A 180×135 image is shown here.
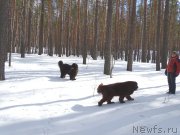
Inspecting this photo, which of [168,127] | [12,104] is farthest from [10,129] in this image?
[168,127]

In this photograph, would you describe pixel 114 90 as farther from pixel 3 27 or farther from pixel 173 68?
pixel 3 27

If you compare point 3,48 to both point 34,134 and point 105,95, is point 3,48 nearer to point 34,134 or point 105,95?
point 105,95

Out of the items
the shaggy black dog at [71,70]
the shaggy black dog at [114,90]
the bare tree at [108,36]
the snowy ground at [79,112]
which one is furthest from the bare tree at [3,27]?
the shaggy black dog at [114,90]

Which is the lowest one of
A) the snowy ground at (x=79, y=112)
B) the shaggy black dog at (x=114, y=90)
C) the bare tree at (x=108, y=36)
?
the snowy ground at (x=79, y=112)

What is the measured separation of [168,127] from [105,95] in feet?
8.69

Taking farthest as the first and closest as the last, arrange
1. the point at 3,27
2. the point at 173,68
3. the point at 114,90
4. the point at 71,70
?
1. the point at 71,70
2. the point at 3,27
3. the point at 173,68
4. the point at 114,90

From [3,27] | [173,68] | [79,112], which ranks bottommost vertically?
[79,112]

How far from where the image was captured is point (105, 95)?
10047mm

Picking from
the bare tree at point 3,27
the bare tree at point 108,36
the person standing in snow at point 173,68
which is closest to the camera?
the person standing in snow at point 173,68

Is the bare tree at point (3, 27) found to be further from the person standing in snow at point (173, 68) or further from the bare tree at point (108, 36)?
the person standing in snow at point (173, 68)

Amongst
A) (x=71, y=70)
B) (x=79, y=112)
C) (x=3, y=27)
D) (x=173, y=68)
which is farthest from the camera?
(x=71, y=70)

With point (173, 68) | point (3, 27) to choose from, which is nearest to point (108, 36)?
point (3, 27)

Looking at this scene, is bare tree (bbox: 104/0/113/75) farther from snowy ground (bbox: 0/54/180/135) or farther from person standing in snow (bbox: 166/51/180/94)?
person standing in snow (bbox: 166/51/180/94)

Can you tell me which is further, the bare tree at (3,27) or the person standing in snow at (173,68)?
the bare tree at (3,27)
